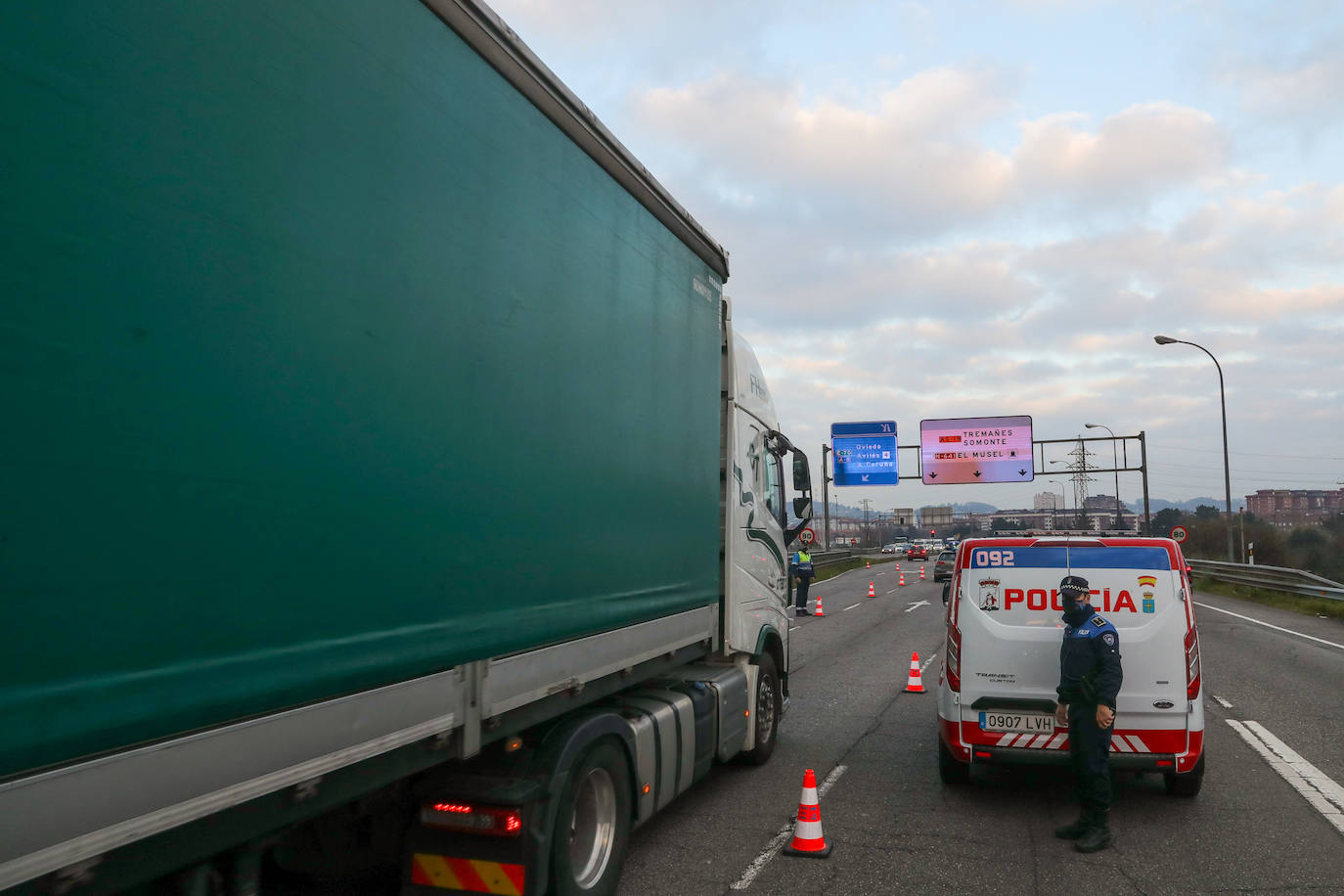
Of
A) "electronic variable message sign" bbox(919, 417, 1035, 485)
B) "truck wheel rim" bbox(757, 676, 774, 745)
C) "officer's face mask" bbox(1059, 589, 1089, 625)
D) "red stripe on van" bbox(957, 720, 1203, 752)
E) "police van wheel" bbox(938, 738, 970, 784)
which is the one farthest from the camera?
"electronic variable message sign" bbox(919, 417, 1035, 485)

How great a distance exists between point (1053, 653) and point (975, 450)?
30.4 meters

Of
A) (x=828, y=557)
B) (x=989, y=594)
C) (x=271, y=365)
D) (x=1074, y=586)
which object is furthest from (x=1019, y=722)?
(x=828, y=557)

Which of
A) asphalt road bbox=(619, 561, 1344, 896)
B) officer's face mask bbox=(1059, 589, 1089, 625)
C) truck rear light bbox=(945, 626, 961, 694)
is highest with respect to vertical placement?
officer's face mask bbox=(1059, 589, 1089, 625)

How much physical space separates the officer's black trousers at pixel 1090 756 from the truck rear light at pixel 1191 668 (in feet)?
2.60

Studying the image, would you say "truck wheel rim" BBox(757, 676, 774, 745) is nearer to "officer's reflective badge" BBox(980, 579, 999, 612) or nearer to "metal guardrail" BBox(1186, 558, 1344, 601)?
"officer's reflective badge" BBox(980, 579, 999, 612)

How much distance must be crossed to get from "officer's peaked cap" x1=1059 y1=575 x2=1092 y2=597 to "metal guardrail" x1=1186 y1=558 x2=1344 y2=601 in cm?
2026

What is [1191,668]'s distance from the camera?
6.06 meters

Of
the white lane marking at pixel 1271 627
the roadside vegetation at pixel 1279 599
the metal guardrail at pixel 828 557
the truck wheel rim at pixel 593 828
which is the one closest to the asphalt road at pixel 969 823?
the truck wheel rim at pixel 593 828

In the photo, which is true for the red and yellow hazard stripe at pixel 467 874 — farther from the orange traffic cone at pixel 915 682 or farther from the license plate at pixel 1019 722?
the orange traffic cone at pixel 915 682

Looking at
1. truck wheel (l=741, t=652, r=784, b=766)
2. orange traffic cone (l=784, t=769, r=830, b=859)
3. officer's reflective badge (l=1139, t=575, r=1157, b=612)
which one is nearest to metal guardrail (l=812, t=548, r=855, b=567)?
truck wheel (l=741, t=652, r=784, b=766)

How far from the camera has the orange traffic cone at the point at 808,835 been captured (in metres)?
5.30

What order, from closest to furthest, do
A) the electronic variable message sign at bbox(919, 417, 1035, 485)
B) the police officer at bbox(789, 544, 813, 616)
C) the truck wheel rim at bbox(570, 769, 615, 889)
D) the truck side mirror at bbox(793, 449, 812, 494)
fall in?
the truck wheel rim at bbox(570, 769, 615, 889) → the truck side mirror at bbox(793, 449, 812, 494) → the police officer at bbox(789, 544, 813, 616) → the electronic variable message sign at bbox(919, 417, 1035, 485)

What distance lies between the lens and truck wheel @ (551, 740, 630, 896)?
4109mm

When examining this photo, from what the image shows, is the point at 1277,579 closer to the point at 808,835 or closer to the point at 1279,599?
the point at 1279,599
